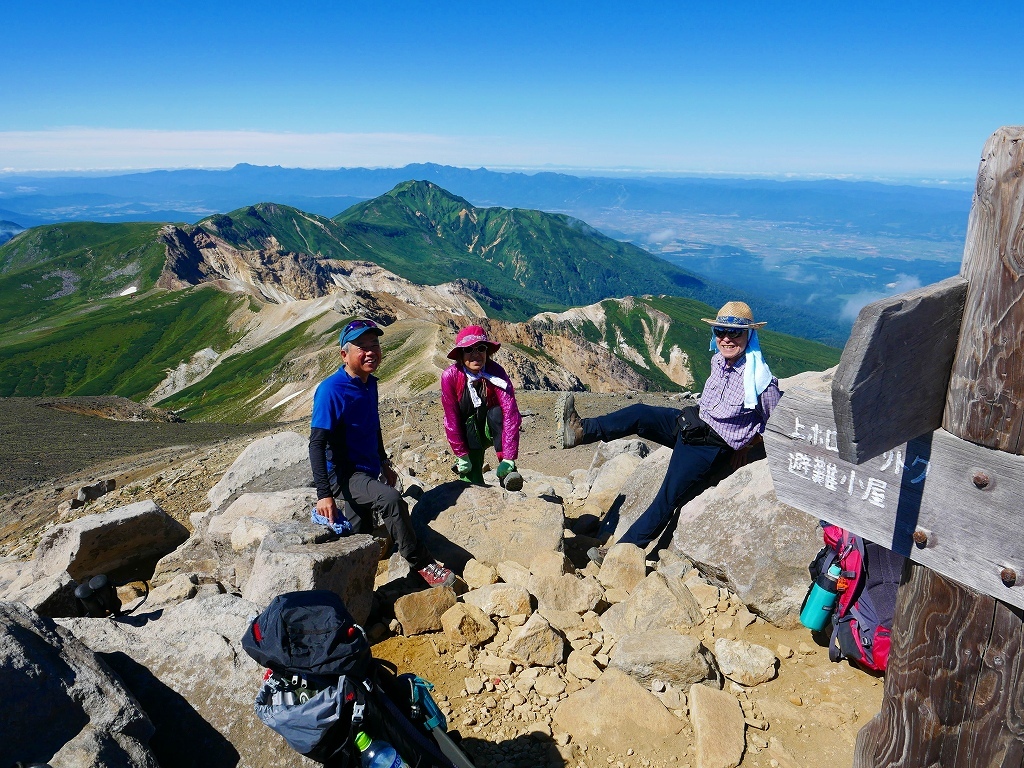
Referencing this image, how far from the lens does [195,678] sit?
4.66 meters

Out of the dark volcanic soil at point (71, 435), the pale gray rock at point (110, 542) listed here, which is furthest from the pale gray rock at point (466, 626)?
the dark volcanic soil at point (71, 435)

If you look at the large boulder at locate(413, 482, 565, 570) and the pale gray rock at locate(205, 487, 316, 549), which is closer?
the large boulder at locate(413, 482, 565, 570)

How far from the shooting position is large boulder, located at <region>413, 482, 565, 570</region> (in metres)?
7.89

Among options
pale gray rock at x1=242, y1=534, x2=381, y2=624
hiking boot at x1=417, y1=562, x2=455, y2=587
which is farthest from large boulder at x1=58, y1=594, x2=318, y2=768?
hiking boot at x1=417, y1=562, x2=455, y2=587

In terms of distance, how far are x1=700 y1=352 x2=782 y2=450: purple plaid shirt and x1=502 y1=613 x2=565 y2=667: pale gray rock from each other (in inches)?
117

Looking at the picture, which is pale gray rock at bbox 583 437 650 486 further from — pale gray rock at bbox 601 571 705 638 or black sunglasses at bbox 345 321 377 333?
black sunglasses at bbox 345 321 377 333

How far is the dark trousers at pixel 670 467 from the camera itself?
7.27 metres

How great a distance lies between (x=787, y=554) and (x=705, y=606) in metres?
1.00

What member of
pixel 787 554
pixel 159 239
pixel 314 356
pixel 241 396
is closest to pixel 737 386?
pixel 787 554

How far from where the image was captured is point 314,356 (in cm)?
6303

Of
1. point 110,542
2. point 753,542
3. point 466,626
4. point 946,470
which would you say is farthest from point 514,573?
point 110,542

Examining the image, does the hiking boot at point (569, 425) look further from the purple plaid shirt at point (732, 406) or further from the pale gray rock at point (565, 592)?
the pale gray rock at point (565, 592)

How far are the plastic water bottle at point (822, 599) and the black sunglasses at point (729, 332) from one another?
243cm

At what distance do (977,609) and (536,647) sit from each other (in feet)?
12.6
